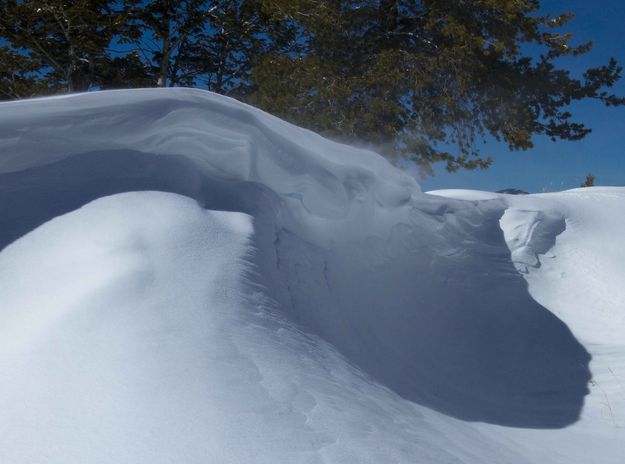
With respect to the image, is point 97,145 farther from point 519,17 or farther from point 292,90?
point 519,17

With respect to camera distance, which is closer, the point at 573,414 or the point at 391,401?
the point at 391,401

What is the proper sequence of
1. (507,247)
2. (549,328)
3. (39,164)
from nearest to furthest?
(39,164), (549,328), (507,247)

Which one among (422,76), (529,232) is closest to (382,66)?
(422,76)

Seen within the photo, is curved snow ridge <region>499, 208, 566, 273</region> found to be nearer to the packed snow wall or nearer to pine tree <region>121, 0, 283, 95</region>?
the packed snow wall

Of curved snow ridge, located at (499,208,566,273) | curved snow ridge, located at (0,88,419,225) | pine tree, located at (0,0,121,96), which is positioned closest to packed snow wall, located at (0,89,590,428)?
curved snow ridge, located at (0,88,419,225)

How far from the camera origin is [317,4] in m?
10.2

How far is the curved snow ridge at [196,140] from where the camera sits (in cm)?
189

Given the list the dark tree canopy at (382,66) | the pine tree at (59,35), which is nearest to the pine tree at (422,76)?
the dark tree canopy at (382,66)

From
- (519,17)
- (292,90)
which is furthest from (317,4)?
(519,17)

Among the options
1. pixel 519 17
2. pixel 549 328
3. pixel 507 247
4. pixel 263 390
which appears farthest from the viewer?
pixel 519 17

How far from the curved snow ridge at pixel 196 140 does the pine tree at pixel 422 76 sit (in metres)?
7.05

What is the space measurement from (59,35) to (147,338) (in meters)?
12.7

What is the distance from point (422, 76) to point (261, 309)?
892cm

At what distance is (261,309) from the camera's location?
1613mm
